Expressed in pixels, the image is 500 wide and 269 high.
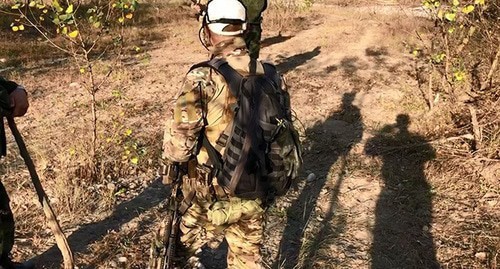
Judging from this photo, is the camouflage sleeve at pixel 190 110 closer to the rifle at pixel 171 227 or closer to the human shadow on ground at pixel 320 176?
the rifle at pixel 171 227

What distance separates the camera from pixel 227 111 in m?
2.13

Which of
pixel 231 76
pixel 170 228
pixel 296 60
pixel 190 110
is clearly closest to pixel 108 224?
pixel 170 228

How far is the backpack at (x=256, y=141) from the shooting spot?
6.79 feet

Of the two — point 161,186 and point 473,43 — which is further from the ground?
point 473,43

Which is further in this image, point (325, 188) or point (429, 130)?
point (429, 130)

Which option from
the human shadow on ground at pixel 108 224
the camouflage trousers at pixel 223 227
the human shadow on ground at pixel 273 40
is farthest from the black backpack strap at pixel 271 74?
the human shadow on ground at pixel 273 40

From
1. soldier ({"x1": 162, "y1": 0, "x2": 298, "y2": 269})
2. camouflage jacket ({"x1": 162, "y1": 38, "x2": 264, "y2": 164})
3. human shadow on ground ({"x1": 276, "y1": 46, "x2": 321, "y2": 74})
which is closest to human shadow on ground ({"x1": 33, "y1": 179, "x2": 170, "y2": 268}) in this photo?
soldier ({"x1": 162, "y1": 0, "x2": 298, "y2": 269})

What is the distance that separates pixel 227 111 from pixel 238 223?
67cm

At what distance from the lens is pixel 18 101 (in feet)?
6.98

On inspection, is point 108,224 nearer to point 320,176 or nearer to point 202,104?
point 202,104

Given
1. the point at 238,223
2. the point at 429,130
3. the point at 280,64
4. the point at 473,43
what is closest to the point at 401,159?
the point at 429,130

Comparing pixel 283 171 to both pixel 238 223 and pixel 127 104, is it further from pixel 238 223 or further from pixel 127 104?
pixel 127 104

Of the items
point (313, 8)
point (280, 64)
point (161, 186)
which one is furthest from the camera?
point (313, 8)

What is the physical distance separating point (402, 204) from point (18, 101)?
10.5ft
